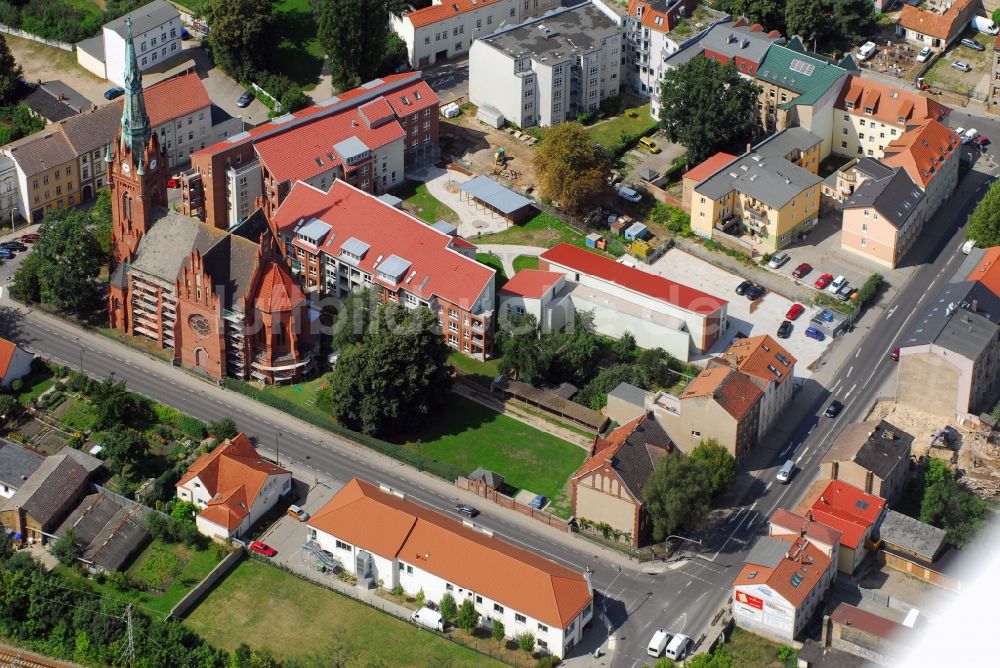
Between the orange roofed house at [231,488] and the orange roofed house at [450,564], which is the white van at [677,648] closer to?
the orange roofed house at [450,564]

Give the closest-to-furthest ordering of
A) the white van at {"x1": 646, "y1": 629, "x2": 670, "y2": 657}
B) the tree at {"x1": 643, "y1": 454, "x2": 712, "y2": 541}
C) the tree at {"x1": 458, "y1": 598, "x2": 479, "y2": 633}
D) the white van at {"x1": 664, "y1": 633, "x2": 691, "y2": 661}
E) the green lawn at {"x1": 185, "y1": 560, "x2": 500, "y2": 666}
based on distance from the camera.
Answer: the white van at {"x1": 664, "y1": 633, "x2": 691, "y2": 661} < the white van at {"x1": 646, "y1": 629, "x2": 670, "y2": 657} < the green lawn at {"x1": 185, "y1": 560, "x2": 500, "y2": 666} < the tree at {"x1": 458, "y1": 598, "x2": 479, "y2": 633} < the tree at {"x1": 643, "y1": 454, "x2": 712, "y2": 541}

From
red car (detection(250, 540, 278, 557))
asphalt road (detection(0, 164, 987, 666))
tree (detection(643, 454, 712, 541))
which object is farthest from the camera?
red car (detection(250, 540, 278, 557))

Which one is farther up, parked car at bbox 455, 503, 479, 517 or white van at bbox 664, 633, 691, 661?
parked car at bbox 455, 503, 479, 517

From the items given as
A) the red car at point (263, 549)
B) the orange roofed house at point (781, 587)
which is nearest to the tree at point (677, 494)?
the orange roofed house at point (781, 587)

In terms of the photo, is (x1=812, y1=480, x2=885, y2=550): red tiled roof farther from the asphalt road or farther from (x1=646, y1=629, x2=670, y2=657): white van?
(x1=646, y1=629, x2=670, y2=657): white van

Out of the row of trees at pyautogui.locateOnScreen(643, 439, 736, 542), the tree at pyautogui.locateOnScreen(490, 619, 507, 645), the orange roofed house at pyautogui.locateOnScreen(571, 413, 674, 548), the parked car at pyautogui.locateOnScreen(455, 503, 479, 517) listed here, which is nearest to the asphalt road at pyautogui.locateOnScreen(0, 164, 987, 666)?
the parked car at pyautogui.locateOnScreen(455, 503, 479, 517)

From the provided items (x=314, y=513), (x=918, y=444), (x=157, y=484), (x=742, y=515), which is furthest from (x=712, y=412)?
(x=157, y=484)

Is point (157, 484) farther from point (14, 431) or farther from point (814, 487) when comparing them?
point (814, 487)

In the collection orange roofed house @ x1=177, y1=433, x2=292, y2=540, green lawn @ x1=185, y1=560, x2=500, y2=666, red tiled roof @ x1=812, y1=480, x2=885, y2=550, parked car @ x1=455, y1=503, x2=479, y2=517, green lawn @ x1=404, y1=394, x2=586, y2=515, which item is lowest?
green lawn @ x1=185, y1=560, x2=500, y2=666
